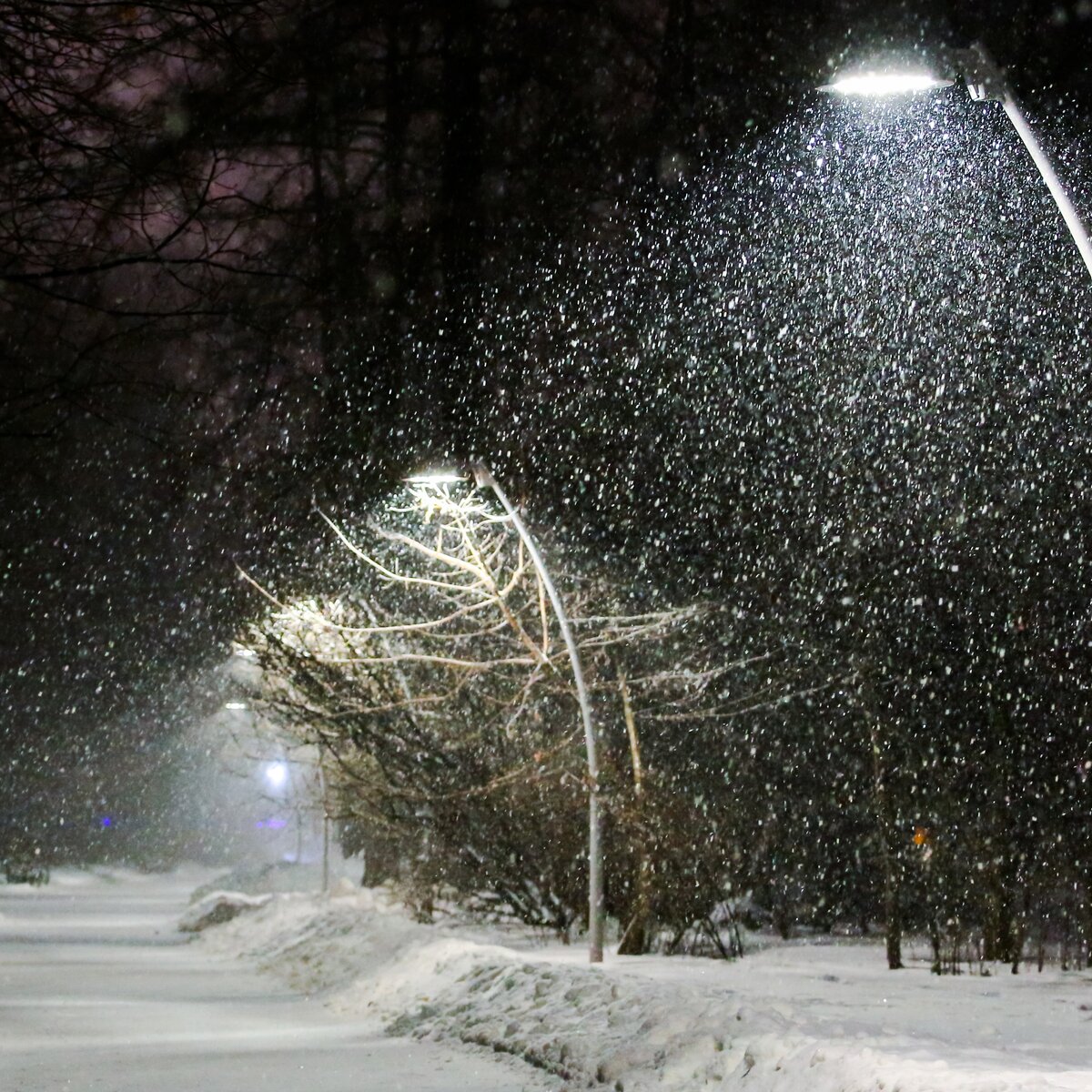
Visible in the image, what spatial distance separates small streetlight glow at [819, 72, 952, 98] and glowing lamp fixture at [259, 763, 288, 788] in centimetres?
7697

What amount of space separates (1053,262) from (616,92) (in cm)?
518

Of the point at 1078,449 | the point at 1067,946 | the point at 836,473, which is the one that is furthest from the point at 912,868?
the point at 1078,449

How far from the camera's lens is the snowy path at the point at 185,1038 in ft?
36.6

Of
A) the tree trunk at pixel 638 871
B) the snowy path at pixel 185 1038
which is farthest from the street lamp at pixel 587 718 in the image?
the snowy path at pixel 185 1038

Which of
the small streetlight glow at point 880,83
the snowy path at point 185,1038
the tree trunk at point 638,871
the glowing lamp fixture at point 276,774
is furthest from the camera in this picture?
the glowing lamp fixture at point 276,774

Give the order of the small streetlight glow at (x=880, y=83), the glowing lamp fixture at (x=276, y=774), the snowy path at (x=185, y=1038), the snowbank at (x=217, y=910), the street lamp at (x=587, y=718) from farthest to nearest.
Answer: the glowing lamp fixture at (x=276, y=774), the snowbank at (x=217, y=910), the street lamp at (x=587, y=718), the snowy path at (x=185, y=1038), the small streetlight glow at (x=880, y=83)

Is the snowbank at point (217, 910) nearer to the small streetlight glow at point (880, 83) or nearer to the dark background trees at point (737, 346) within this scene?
the dark background trees at point (737, 346)

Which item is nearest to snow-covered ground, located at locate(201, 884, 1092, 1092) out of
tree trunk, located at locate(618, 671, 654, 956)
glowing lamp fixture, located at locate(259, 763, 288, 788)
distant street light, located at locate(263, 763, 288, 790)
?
tree trunk, located at locate(618, 671, 654, 956)

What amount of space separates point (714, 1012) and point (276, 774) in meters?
90.8

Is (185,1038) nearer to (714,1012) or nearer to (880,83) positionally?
(714,1012)

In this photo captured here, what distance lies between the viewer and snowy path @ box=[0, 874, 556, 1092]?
11156mm

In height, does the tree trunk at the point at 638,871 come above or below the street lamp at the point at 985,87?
below

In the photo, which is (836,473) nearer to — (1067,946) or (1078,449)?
(1078,449)

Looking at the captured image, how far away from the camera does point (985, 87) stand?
10.2 m
